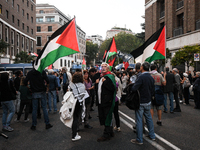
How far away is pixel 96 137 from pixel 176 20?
25.7 meters

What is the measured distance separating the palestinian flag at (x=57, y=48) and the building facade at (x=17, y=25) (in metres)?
27.1

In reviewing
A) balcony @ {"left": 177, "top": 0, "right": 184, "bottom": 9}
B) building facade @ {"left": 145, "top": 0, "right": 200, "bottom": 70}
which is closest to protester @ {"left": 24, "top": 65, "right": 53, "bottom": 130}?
building facade @ {"left": 145, "top": 0, "right": 200, "bottom": 70}

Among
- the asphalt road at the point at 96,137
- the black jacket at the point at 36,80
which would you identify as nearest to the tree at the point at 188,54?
the asphalt road at the point at 96,137

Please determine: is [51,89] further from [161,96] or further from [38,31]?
[38,31]

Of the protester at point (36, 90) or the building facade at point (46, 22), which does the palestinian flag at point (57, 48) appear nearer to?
the protester at point (36, 90)

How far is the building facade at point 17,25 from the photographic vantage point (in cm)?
3491

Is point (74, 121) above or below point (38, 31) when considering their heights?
below

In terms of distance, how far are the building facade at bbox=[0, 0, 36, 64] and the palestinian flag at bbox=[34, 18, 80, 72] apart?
27.1 metres

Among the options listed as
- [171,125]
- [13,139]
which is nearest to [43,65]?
[13,139]

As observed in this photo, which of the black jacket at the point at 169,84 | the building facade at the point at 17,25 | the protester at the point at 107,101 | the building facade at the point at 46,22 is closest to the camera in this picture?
the protester at the point at 107,101

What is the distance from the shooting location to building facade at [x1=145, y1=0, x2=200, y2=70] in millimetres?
22328

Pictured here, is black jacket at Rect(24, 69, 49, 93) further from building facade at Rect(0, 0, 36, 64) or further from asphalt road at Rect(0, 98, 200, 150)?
building facade at Rect(0, 0, 36, 64)

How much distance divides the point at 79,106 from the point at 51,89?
4006 mm

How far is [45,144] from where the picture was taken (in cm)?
475
